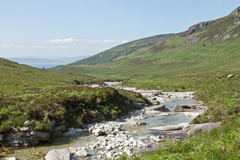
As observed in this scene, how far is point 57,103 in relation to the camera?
21188 mm

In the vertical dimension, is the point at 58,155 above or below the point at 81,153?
above

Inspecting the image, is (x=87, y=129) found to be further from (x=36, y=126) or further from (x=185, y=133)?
(x=185, y=133)

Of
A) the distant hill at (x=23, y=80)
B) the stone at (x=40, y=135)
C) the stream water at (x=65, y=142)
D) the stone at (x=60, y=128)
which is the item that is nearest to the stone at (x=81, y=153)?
the stream water at (x=65, y=142)

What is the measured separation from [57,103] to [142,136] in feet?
35.2

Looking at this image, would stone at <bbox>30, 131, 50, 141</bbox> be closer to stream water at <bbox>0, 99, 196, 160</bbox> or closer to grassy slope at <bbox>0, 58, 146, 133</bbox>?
grassy slope at <bbox>0, 58, 146, 133</bbox>

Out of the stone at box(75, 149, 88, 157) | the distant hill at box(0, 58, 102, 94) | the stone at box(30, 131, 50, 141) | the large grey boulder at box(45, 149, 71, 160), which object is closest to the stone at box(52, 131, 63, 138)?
the stone at box(30, 131, 50, 141)

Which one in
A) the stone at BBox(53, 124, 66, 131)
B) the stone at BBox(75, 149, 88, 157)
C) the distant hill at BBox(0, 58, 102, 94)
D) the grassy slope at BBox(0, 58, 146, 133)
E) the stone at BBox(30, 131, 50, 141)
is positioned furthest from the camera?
the distant hill at BBox(0, 58, 102, 94)

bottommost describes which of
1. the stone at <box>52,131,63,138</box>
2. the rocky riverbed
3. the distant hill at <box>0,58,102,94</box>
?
the rocky riverbed

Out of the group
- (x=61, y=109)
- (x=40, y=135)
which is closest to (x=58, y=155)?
(x=40, y=135)

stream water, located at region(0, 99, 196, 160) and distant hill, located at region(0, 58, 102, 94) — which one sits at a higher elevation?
distant hill, located at region(0, 58, 102, 94)

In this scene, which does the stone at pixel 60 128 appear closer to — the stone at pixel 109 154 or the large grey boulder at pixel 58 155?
the large grey boulder at pixel 58 155

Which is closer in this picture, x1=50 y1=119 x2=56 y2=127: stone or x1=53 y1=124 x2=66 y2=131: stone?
x1=50 y1=119 x2=56 y2=127: stone

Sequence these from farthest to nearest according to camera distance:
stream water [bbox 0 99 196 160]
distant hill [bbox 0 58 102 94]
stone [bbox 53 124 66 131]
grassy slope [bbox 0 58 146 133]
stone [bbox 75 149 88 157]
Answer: distant hill [bbox 0 58 102 94], stone [bbox 53 124 66 131], grassy slope [bbox 0 58 146 133], stream water [bbox 0 99 196 160], stone [bbox 75 149 88 157]

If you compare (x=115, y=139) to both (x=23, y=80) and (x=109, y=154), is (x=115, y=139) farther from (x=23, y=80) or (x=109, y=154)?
(x=23, y=80)
